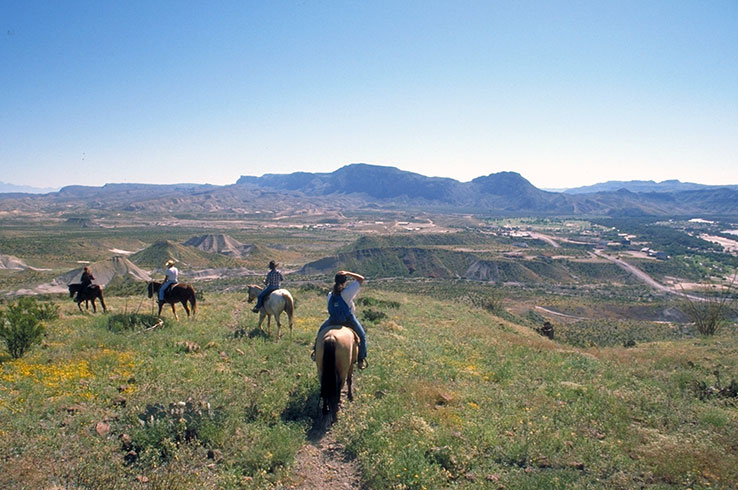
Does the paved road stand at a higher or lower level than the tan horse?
lower

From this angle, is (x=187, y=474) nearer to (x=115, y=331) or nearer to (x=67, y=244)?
(x=115, y=331)

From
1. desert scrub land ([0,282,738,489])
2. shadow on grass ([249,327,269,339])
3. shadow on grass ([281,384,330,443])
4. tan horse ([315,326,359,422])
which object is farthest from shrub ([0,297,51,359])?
tan horse ([315,326,359,422])

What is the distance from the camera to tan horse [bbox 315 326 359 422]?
7.50 metres

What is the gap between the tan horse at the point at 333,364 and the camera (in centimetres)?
750

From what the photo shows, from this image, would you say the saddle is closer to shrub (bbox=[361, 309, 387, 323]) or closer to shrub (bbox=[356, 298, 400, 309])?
shrub (bbox=[361, 309, 387, 323])

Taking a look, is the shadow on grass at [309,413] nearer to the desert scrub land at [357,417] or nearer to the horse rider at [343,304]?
the desert scrub land at [357,417]

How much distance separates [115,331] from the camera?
12141 millimetres

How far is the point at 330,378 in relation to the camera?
24.6 ft

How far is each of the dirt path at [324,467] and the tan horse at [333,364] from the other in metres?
0.65

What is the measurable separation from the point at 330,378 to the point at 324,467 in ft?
5.11

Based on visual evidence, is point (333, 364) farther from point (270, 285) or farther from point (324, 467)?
point (270, 285)

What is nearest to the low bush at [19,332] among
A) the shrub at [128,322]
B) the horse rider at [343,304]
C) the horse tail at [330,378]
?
the shrub at [128,322]

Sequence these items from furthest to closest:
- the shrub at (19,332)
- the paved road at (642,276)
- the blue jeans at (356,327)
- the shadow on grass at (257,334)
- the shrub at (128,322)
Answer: the paved road at (642,276) < the shadow on grass at (257,334) < the shrub at (128,322) < the shrub at (19,332) < the blue jeans at (356,327)

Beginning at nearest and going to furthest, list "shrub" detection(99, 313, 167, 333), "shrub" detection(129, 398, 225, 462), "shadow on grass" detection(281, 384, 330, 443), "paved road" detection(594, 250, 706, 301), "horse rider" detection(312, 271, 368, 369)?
"shrub" detection(129, 398, 225, 462)
"shadow on grass" detection(281, 384, 330, 443)
"horse rider" detection(312, 271, 368, 369)
"shrub" detection(99, 313, 167, 333)
"paved road" detection(594, 250, 706, 301)
